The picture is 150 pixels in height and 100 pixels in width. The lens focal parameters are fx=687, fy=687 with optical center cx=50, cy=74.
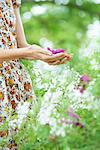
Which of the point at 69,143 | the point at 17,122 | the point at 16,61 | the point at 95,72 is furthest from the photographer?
the point at 16,61

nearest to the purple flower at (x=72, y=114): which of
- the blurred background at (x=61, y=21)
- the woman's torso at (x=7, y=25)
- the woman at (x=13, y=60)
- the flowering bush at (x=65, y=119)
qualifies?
the flowering bush at (x=65, y=119)

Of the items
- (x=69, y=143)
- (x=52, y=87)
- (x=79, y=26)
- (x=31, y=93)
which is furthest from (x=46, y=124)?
(x=79, y=26)

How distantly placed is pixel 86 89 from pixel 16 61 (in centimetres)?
79

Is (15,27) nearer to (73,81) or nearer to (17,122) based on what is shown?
(73,81)

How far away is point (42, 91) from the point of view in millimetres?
3498

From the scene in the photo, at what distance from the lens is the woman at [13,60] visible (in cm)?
317

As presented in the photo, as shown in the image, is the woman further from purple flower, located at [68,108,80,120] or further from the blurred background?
the blurred background

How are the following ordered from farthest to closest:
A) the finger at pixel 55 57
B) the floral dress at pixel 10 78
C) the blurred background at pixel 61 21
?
the blurred background at pixel 61 21 → the floral dress at pixel 10 78 → the finger at pixel 55 57

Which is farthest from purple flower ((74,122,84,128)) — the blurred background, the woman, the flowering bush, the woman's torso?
the blurred background

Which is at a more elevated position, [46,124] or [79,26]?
[79,26]

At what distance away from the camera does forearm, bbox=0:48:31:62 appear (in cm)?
316

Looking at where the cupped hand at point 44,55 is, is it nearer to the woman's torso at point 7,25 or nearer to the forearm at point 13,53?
the forearm at point 13,53

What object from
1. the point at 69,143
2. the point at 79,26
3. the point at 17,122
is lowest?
the point at 69,143

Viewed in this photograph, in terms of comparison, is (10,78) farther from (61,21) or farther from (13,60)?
(61,21)
